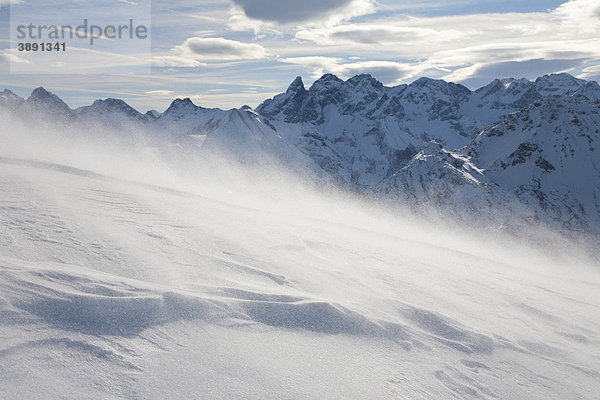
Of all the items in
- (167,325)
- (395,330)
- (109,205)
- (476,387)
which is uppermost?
(109,205)

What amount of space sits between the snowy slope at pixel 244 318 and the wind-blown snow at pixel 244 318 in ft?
0.09

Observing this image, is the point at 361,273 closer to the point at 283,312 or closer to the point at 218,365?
the point at 283,312

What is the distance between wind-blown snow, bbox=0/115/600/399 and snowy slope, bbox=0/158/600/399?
28 millimetres

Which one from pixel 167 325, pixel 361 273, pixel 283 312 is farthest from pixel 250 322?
pixel 361 273

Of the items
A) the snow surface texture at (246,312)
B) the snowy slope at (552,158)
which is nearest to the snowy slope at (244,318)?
the snow surface texture at (246,312)

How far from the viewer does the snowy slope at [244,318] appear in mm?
4477

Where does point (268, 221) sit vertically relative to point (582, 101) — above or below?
below

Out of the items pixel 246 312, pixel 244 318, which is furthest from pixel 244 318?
pixel 246 312

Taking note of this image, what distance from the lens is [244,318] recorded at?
6.08 meters

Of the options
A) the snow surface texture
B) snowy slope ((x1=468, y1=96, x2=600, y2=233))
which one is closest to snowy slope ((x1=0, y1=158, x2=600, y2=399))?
the snow surface texture

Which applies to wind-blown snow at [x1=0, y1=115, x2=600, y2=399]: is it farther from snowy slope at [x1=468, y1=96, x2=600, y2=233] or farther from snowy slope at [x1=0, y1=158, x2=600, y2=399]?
snowy slope at [x1=468, y1=96, x2=600, y2=233]

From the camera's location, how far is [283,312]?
6461mm

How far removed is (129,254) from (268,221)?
704 centimetres

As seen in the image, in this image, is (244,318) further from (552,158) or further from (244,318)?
(552,158)
